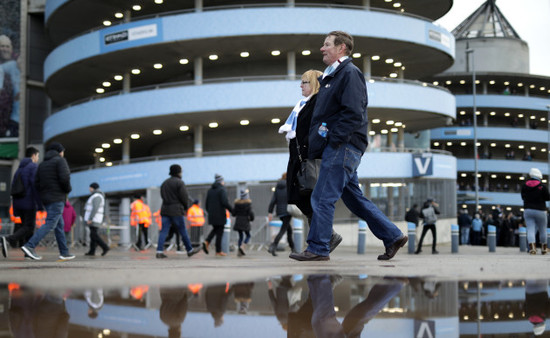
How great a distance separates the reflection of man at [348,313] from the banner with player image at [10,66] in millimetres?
47934

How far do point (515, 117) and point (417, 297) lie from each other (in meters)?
71.9

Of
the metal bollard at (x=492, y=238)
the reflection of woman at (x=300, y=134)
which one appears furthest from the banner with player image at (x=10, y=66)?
the reflection of woman at (x=300, y=134)

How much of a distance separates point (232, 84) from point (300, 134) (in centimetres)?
2626

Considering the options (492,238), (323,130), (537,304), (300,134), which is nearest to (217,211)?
(300,134)

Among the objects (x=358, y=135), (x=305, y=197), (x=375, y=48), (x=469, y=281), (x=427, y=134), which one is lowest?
(x=469, y=281)

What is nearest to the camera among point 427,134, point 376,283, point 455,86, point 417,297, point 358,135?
point 417,297

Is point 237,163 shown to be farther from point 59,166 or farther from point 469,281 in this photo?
point 469,281

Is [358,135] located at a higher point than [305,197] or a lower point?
higher

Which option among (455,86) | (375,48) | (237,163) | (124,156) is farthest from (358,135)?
(455,86)

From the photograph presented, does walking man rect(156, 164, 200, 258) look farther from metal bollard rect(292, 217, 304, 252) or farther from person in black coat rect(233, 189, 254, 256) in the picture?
person in black coat rect(233, 189, 254, 256)

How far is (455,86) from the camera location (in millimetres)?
68438

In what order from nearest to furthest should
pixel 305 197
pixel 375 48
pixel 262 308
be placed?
pixel 262 308 → pixel 305 197 → pixel 375 48

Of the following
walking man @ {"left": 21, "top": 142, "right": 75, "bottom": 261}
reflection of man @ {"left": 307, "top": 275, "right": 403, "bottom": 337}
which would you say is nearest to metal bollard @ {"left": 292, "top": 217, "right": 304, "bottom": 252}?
walking man @ {"left": 21, "top": 142, "right": 75, "bottom": 261}

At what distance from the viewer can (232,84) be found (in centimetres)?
3331
